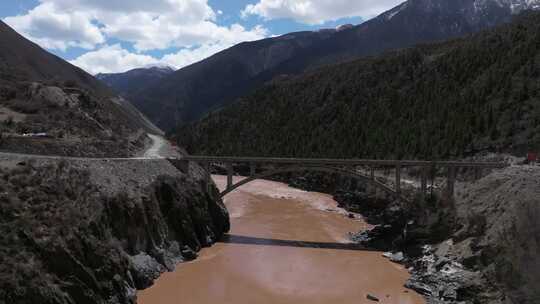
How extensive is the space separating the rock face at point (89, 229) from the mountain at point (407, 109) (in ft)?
104

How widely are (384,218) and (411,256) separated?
10813mm

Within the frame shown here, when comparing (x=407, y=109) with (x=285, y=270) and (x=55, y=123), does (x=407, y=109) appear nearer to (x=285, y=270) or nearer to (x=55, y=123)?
(x=285, y=270)

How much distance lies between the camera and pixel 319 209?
48.4m

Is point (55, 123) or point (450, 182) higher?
point (55, 123)

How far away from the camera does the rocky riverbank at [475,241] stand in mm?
20797

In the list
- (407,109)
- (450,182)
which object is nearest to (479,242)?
(450,182)

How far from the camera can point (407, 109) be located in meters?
66.0

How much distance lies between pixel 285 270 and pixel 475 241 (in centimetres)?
1107

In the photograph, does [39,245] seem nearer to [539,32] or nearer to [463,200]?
[463,200]

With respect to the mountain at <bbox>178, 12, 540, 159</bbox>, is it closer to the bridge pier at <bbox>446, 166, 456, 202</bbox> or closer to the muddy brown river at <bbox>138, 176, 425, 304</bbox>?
the bridge pier at <bbox>446, 166, 456, 202</bbox>

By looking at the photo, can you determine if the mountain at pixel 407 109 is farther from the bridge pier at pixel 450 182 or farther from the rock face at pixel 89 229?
the rock face at pixel 89 229

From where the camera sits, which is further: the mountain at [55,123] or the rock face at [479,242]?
the mountain at [55,123]

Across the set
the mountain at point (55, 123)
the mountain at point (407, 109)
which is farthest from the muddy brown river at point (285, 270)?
the mountain at point (407, 109)

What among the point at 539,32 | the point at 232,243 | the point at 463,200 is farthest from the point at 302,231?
the point at 539,32
